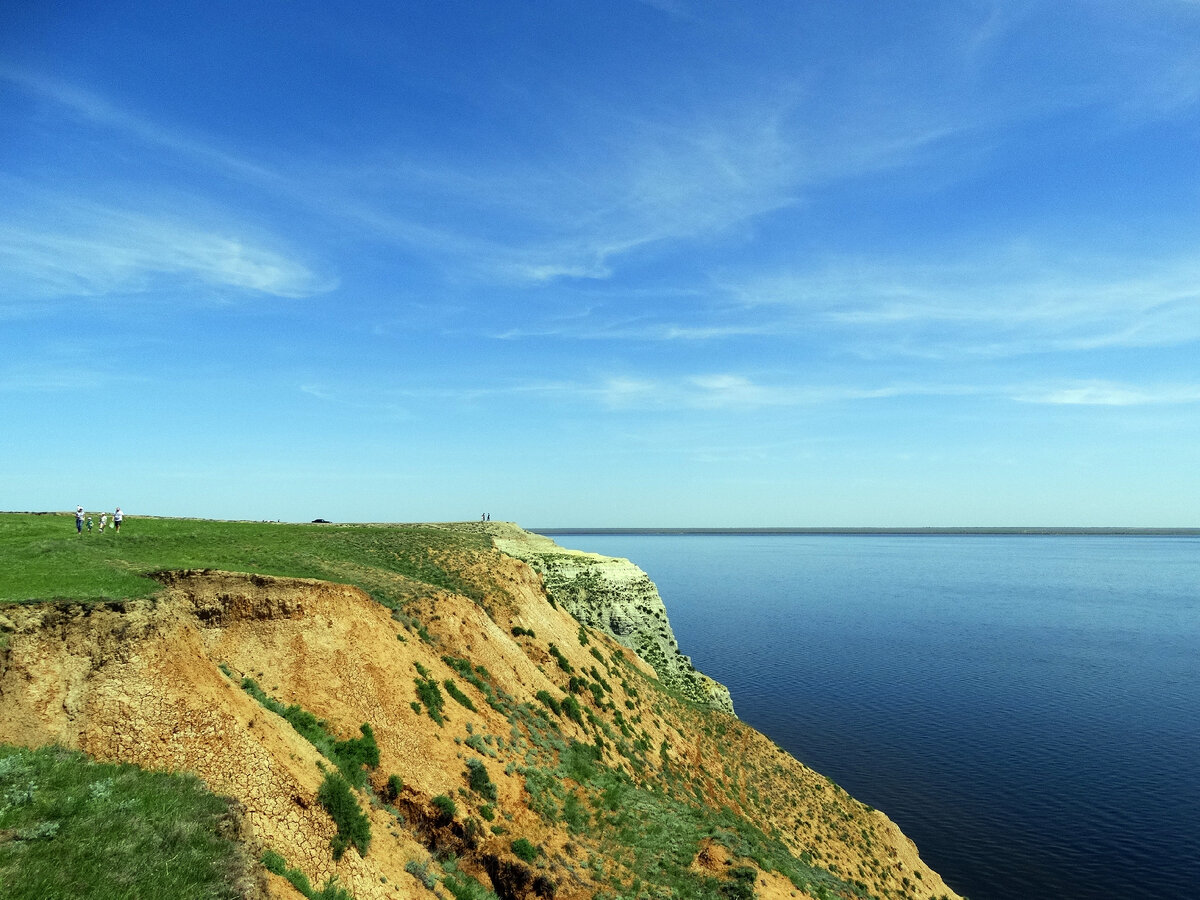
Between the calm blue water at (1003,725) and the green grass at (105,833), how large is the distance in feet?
180

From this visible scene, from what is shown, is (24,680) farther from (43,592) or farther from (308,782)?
(308,782)

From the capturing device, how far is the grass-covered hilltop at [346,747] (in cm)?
1566

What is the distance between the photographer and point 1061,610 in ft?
481

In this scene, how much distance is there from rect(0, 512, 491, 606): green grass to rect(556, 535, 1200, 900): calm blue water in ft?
153

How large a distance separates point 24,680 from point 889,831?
5411 centimetres

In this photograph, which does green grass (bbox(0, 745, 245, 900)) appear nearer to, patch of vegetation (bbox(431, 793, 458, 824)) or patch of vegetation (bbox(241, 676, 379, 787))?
patch of vegetation (bbox(241, 676, 379, 787))

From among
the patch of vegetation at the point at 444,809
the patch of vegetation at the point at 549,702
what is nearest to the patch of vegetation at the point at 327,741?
the patch of vegetation at the point at 444,809

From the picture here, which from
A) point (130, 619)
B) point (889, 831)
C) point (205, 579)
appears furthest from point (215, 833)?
point (889, 831)

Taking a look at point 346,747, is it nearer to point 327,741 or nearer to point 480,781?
point 327,741

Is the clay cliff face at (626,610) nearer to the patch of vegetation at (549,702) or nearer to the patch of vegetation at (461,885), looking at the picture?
the patch of vegetation at (549,702)

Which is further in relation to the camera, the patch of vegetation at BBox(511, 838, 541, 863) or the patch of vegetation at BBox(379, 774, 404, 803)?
the patch of vegetation at BBox(511, 838, 541, 863)

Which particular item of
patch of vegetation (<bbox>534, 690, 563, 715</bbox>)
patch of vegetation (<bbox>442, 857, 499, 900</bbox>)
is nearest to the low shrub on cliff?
patch of vegetation (<bbox>442, 857, 499, 900</bbox>)

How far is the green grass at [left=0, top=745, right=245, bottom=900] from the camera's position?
12.6 meters

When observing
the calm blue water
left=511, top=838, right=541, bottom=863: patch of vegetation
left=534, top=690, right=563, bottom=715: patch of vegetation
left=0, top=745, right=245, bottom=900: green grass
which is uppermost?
left=0, top=745, right=245, bottom=900: green grass
